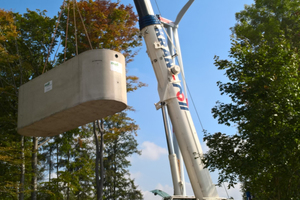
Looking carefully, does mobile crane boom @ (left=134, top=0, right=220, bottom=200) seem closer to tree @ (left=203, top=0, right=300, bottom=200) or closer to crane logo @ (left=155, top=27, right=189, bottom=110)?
crane logo @ (left=155, top=27, right=189, bottom=110)

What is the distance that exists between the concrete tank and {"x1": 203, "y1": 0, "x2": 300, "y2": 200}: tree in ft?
10.7

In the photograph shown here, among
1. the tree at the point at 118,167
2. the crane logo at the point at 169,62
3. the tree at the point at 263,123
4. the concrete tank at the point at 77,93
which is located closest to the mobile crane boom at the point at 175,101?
the crane logo at the point at 169,62

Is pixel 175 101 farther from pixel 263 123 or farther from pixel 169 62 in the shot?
pixel 263 123

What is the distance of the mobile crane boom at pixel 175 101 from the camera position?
10.9 metres

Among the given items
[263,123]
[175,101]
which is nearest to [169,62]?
[175,101]

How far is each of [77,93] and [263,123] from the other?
436 centimetres

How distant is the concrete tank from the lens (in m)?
6.57

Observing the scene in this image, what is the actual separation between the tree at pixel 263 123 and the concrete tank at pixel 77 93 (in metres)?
3.25

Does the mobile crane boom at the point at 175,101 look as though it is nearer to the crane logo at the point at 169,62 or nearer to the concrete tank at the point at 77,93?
the crane logo at the point at 169,62

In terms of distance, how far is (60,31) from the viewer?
18547 millimetres

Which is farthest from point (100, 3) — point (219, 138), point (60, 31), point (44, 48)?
point (219, 138)

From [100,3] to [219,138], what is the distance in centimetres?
1199

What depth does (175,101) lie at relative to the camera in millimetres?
11836

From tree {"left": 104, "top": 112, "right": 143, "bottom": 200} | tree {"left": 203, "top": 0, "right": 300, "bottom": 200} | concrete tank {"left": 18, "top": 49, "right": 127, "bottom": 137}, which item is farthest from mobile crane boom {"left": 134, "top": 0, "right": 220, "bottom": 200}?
tree {"left": 104, "top": 112, "right": 143, "bottom": 200}
